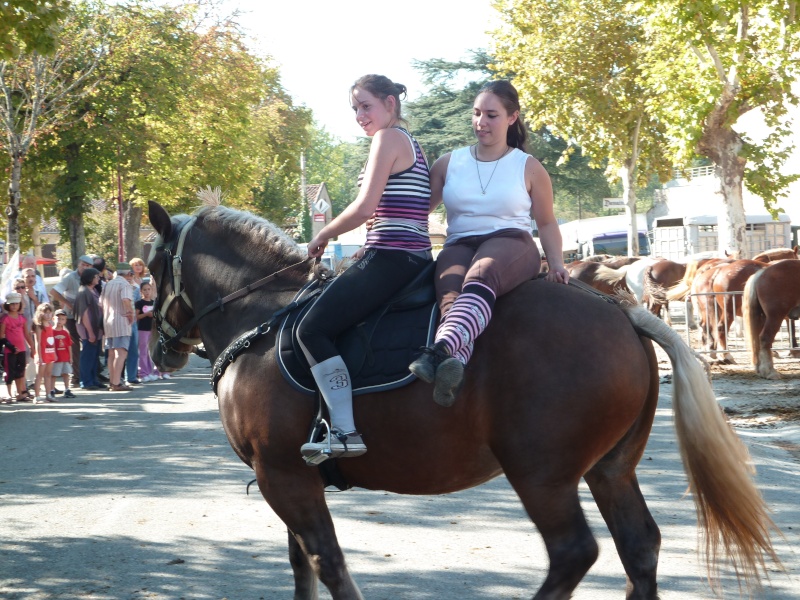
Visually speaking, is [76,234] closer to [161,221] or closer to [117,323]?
[117,323]

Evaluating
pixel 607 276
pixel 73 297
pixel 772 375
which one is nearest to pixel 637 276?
pixel 607 276

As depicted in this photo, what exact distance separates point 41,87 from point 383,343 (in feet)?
79.1

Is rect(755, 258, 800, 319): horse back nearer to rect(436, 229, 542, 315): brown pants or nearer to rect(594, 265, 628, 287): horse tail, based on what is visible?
rect(594, 265, 628, 287): horse tail

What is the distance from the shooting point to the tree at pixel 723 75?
76.3ft

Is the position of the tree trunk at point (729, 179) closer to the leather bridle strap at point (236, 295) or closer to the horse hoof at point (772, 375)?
the horse hoof at point (772, 375)

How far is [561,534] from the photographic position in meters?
4.43

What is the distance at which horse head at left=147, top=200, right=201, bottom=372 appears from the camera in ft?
18.3

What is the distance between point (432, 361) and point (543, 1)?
1366 inches

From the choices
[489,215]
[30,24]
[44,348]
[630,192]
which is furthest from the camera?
[630,192]

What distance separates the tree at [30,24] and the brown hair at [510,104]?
8.47 meters

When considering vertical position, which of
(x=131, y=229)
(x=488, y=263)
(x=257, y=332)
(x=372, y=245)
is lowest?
(x=257, y=332)

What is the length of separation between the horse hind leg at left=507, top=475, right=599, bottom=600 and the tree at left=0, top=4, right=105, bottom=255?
21.2m

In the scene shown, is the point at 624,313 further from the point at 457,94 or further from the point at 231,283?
the point at 457,94

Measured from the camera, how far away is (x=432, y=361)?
4375 mm
